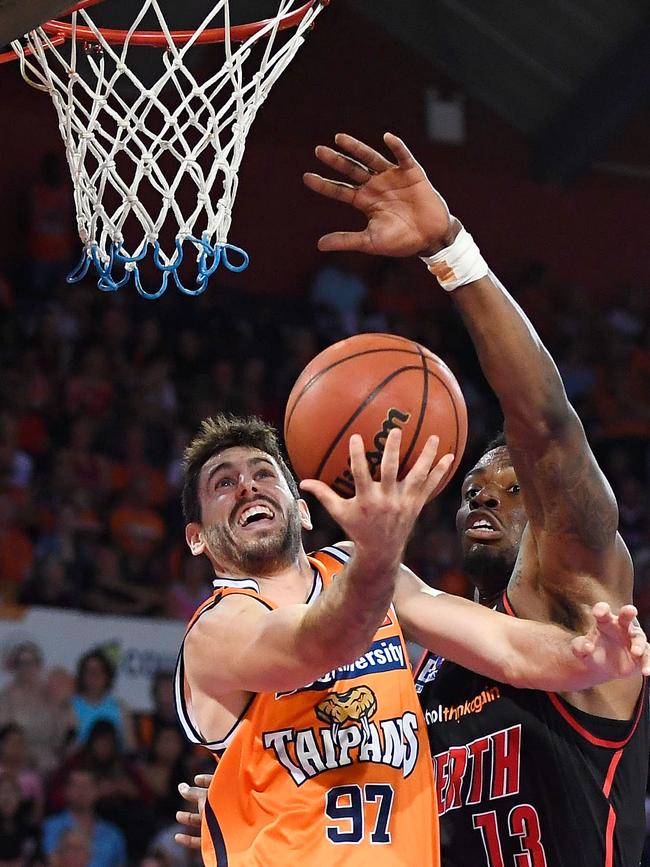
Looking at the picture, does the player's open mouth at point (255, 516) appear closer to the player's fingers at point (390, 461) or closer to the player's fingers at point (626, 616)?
the player's fingers at point (390, 461)

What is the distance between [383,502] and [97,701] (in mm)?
4725

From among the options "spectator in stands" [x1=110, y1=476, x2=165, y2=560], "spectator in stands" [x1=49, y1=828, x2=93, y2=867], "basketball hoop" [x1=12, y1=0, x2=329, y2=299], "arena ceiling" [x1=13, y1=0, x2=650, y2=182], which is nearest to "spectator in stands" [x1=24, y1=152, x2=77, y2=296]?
"spectator in stands" [x1=110, y1=476, x2=165, y2=560]

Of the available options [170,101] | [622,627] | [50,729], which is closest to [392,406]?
[622,627]

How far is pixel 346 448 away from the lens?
301cm

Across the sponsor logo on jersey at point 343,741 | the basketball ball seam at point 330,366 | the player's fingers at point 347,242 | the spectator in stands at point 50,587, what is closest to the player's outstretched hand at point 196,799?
the sponsor logo on jersey at point 343,741

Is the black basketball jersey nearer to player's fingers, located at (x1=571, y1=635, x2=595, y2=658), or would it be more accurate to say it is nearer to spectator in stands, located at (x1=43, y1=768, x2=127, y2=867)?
player's fingers, located at (x1=571, y1=635, x2=595, y2=658)

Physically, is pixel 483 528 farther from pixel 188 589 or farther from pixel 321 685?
pixel 188 589

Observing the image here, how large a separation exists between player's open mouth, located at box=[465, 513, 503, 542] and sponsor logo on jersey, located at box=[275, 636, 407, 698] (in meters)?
0.50

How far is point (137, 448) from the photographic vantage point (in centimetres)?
864

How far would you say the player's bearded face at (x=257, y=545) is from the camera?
3.66 meters

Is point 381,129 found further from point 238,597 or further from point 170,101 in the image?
point 238,597

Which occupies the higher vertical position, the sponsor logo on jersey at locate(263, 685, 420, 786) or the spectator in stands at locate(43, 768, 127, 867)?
the spectator in stands at locate(43, 768, 127, 867)

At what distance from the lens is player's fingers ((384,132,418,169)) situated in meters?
2.96

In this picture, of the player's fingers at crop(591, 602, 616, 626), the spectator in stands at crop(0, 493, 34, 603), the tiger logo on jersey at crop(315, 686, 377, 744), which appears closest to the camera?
the player's fingers at crop(591, 602, 616, 626)
